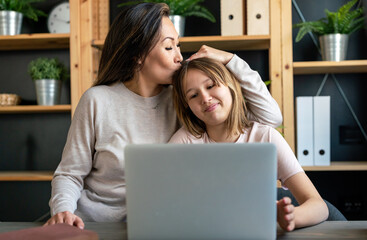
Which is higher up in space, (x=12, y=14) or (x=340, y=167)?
(x=12, y=14)

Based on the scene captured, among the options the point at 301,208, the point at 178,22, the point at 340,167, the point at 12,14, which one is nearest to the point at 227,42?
the point at 178,22

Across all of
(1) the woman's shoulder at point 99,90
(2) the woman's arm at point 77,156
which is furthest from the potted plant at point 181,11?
(2) the woman's arm at point 77,156

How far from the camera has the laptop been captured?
2.51ft

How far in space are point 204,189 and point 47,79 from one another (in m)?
2.06

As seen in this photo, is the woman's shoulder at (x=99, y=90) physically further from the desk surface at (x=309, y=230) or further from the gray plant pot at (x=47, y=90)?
the gray plant pot at (x=47, y=90)

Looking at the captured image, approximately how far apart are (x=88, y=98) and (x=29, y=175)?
52.5 inches

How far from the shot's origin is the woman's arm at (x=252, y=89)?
1495mm

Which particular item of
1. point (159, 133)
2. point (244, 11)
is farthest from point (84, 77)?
point (159, 133)

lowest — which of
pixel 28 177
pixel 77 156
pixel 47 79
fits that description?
pixel 28 177

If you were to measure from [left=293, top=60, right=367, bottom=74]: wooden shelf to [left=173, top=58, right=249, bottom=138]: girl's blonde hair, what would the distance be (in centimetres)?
107

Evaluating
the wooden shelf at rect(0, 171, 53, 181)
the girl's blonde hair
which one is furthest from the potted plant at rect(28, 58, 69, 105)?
the girl's blonde hair

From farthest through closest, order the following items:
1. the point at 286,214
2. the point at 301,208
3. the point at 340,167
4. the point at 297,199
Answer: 1. the point at 340,167
2. the point at 297,199
3. the point at 301,208
4. the point at 286,214

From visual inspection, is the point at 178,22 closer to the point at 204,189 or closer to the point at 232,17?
the point at 232,17

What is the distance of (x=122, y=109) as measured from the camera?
1508mm
